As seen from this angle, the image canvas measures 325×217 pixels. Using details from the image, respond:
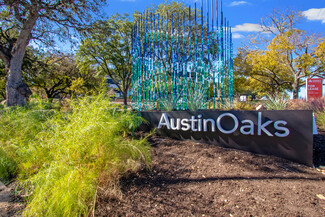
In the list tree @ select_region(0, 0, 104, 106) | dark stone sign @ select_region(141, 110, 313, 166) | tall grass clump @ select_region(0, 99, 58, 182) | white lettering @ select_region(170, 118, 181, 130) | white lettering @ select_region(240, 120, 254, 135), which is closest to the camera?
tall grass clump @ select_region(0, 99, 58, 182)

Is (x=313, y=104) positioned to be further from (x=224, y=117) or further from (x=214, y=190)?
(x=214, y=190)

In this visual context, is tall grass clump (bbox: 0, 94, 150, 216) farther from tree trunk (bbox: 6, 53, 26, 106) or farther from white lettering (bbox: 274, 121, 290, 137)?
tree trunk (bbox: 6, 53, 26, 106)

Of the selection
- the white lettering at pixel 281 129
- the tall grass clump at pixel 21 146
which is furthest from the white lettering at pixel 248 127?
the tall grass clump at pixel 21 146

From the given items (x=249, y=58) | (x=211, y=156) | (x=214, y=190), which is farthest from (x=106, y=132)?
(x=249, y=58)

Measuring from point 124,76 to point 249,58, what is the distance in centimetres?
1231

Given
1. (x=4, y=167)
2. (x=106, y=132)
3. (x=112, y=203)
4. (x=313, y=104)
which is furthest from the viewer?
(x=313, y=104)

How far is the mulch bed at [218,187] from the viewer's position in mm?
1922

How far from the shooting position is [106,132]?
2.24 meters

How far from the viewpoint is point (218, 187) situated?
233 cm

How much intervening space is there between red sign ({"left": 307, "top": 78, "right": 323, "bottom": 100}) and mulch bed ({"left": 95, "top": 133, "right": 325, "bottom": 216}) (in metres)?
10.0

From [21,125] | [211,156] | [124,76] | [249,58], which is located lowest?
[211,156]

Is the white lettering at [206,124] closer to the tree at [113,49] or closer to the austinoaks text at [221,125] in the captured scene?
the austinoaks text at [221,125]

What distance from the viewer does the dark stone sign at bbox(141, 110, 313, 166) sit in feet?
10.6

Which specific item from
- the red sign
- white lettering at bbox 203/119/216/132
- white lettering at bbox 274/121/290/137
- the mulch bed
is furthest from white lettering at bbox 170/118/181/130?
the red sign
